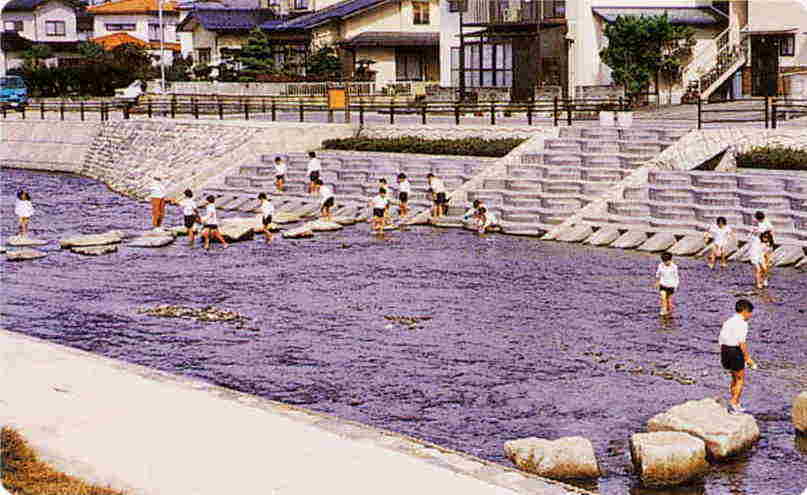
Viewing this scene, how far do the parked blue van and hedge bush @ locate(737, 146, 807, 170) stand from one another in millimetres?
45624

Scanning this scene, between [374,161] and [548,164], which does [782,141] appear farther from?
[374,161]

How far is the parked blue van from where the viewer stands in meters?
69.2

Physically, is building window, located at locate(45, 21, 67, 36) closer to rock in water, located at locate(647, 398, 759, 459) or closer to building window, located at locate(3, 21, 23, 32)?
building window, located at locate(3, 21, 23, 32)

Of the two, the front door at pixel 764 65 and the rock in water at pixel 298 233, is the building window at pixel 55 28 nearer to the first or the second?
the front door at pixel 764 65

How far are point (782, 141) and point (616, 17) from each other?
63.1 feet

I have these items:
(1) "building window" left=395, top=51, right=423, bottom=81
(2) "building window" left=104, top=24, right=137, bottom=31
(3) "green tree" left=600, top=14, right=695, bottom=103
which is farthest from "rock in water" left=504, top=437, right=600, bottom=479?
(2) "building window" left=104, top=24, right=137, bottom=31

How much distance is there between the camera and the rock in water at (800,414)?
619 inches

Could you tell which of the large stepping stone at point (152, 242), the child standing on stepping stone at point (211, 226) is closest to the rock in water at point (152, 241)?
the large stepping stone at point (152, 242)

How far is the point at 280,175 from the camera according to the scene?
134ft

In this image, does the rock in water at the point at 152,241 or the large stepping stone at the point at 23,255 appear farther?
the rock in water at the point at 152,241

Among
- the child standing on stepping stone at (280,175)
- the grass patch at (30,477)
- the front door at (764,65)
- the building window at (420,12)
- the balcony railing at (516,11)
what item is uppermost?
the building window at (420,12)

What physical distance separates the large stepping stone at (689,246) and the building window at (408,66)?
41909 mm

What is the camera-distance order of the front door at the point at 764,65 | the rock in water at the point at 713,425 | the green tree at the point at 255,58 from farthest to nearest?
the green tree at the point at 255,58 → the front door at the point at 764,65 → the rock in water at the point at 713,425

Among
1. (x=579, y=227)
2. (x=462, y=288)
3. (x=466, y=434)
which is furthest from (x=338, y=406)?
(x=579, y=227)
